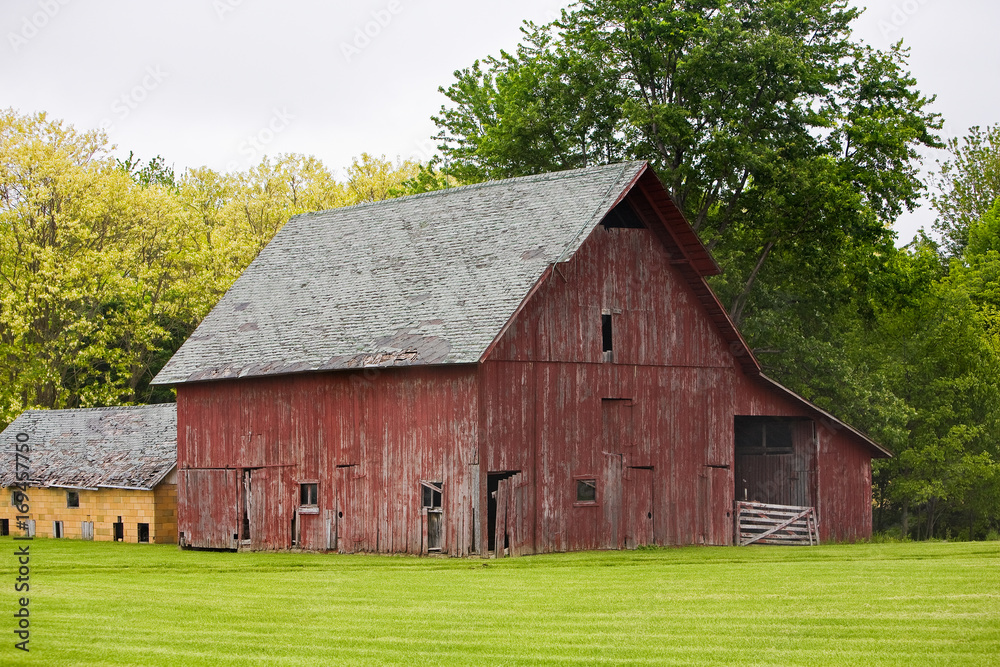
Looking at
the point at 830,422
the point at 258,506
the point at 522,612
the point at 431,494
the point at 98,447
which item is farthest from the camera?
the point at 98,447

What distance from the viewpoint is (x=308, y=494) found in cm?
3453

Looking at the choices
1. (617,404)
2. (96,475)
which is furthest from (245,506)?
(617,404)

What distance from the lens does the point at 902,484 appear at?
46.3 m

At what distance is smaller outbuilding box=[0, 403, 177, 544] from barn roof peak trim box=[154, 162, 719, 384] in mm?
5862

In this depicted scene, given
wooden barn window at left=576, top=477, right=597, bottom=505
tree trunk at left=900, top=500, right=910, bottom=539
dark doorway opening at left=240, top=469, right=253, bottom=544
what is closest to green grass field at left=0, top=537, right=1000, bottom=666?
wooden barn window at left=576, top=477, right=597, bottom=505

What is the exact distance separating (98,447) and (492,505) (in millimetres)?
17779

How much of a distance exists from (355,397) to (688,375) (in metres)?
8.94

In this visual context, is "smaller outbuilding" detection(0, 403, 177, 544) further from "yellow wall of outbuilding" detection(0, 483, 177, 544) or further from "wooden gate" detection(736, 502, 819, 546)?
"wooden gate" detection(736, 502, 819, 546)

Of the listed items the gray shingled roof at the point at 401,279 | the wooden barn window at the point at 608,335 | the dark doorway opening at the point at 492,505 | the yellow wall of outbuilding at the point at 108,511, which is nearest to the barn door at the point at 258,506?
the gray shingled roof at the point at 401,279

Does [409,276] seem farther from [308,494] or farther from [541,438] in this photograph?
[308,494]

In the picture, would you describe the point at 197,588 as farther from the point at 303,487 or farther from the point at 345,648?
the point at 303,487

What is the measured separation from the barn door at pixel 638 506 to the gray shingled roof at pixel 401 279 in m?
6.08

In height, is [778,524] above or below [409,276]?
below

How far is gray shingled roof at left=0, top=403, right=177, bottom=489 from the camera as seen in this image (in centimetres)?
4181
